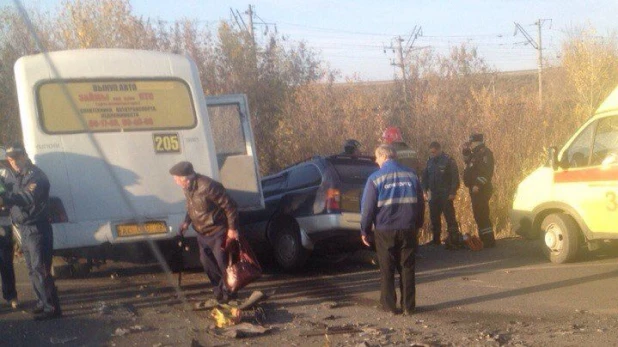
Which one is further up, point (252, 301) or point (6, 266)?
point (6, 266)

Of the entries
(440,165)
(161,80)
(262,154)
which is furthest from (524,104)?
(161,80)

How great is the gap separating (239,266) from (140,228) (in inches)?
76.2

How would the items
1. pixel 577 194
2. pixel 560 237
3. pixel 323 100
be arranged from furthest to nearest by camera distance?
pixel 323 100
pixel 560 237
pixel 577 194

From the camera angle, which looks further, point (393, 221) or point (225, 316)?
point (393, 221)

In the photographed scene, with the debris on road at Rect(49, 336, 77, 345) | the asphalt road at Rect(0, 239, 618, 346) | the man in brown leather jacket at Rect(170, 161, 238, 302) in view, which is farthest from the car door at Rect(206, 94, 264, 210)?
the debris on road at Rect(49, 336, 77, 345)

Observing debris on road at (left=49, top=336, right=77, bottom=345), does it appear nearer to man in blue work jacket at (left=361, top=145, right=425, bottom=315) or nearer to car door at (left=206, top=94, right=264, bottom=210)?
man in blue work jacket at (left=361, top=145, right=425, bottom=315)

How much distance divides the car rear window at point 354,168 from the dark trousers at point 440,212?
2317mm

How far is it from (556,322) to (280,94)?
19687 mm

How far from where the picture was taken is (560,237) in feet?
38.5

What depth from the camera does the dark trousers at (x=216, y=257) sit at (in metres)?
9.09

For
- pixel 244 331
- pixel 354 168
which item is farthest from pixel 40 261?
pixel 354 168

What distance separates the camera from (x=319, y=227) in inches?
453

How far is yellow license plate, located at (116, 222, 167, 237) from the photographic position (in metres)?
10.2

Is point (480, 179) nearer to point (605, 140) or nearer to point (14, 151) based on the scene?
point (605, 140)
